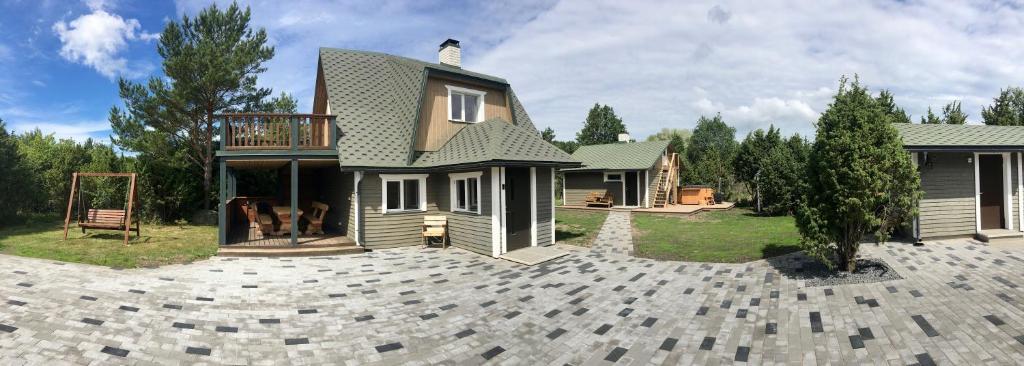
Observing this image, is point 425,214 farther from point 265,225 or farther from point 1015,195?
point 1015,195

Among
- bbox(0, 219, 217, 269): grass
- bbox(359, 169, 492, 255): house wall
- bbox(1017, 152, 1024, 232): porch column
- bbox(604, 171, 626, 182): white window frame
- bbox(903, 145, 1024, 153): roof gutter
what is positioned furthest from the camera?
bbox(604, 171, 626, 182): white window frame

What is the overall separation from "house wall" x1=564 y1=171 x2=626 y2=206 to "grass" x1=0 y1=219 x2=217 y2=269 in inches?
733

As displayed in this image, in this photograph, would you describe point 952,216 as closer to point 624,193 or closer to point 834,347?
point 834,347

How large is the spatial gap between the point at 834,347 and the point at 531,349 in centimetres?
343

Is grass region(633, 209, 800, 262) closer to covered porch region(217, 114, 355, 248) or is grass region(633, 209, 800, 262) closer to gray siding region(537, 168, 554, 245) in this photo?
gray siding region(537, 168, 554, 245)

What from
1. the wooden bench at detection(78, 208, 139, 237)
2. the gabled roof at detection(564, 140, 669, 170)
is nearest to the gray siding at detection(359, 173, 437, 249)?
the wooden bench at detection(78, 208, 139, 237)

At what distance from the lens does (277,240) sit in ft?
40.5

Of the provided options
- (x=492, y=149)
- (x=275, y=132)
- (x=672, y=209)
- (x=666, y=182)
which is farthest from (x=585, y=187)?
(x=275, y=132)

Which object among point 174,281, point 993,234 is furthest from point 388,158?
point 993,234

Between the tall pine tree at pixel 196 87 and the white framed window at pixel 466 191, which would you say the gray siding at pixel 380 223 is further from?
the tall pine tree at pixel 196 87

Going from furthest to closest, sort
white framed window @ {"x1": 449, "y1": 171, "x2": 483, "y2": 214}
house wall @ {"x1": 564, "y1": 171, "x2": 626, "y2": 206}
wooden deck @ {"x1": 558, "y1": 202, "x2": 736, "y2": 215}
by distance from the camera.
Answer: house wall @ {"x1": 564, "y1": 171, "x2": 626, "y2": 206}
wooden deck @ {"x1": 558, "y1": 202, "x2": 736, "y2": 215}
white framed window @ {"x1": 449, "y1": 171, "x2": 483, "y2": 214}

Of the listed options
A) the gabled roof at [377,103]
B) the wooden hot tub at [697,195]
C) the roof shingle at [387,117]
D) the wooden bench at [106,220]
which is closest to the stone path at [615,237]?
the roof shingle at [387,117]

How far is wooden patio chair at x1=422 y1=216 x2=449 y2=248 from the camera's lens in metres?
12.0

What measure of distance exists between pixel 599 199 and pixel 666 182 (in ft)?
15.6
